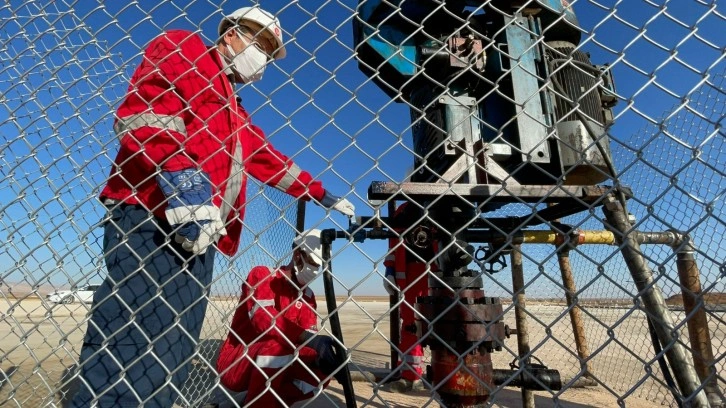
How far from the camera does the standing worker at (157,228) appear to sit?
146cm

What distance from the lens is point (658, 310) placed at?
145 centimetres

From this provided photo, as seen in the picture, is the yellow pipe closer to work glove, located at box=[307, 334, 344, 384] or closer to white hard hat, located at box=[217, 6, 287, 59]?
work glove, located at box=[307, 334, 344, 384]

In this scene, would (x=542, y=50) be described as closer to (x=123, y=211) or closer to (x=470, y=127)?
(x=470, y=127)

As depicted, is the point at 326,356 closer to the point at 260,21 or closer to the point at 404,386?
the point at 260,21

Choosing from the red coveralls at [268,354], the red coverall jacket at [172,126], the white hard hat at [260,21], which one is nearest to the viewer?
the red coverall jacket at [172,126]

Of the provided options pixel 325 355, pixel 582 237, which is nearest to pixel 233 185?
pixel 325 355

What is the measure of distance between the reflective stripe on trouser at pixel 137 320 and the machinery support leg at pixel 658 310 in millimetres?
1610

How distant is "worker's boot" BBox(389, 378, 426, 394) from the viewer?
418 centimetres

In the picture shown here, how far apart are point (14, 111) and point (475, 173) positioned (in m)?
2.17

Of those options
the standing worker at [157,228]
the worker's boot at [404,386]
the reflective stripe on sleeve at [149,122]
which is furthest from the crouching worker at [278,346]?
the worker's boot at [404,386]

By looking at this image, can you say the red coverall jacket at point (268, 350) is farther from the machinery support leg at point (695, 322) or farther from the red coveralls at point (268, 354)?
the machinery support leg at point (695, 322)

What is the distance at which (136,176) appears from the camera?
1.64 metres

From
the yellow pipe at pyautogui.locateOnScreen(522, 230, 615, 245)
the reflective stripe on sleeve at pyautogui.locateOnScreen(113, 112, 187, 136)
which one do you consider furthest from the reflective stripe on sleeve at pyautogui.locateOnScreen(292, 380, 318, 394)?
the reflective stripe on sleeve at pyautogui.locateOnScreen(113, 112, 187, 136)

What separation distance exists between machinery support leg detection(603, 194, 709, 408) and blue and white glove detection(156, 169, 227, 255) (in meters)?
1.47
